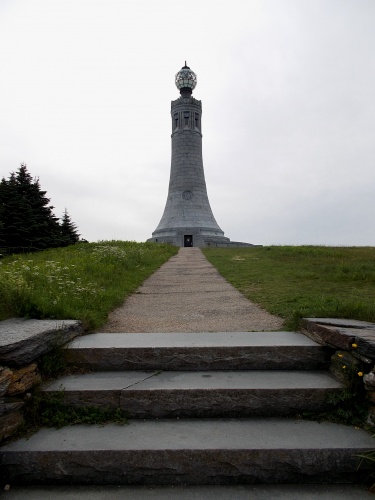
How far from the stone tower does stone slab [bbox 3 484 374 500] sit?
36656 mm

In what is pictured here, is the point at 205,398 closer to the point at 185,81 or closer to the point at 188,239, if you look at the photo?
the point at 188,239

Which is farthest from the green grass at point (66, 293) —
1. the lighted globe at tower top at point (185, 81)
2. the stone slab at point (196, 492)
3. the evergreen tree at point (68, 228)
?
the lighted globe at tower top at point (185, 81)

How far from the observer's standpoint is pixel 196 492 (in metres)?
2.49

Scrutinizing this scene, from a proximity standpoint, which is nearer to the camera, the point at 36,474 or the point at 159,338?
the point at 36,474

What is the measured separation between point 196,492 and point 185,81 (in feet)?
158

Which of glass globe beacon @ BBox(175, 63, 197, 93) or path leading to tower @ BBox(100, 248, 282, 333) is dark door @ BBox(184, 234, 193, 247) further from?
path leading to tower @ BBox(100, 248, 282, 333)

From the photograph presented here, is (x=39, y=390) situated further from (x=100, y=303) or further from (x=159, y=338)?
(x=100, y=303)

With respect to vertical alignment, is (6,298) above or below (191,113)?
below

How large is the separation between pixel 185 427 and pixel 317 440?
103cm

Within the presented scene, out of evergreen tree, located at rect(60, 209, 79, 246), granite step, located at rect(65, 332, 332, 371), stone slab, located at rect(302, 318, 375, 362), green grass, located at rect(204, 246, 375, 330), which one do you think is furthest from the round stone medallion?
granite step, located at rect(65, 332, 332, 371)

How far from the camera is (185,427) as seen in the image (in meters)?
2.91

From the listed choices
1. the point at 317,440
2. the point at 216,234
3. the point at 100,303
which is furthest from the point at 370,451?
the point at 216,234

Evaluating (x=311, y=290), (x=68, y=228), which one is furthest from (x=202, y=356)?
(x=68, y=228)

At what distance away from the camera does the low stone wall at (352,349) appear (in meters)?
2.98
